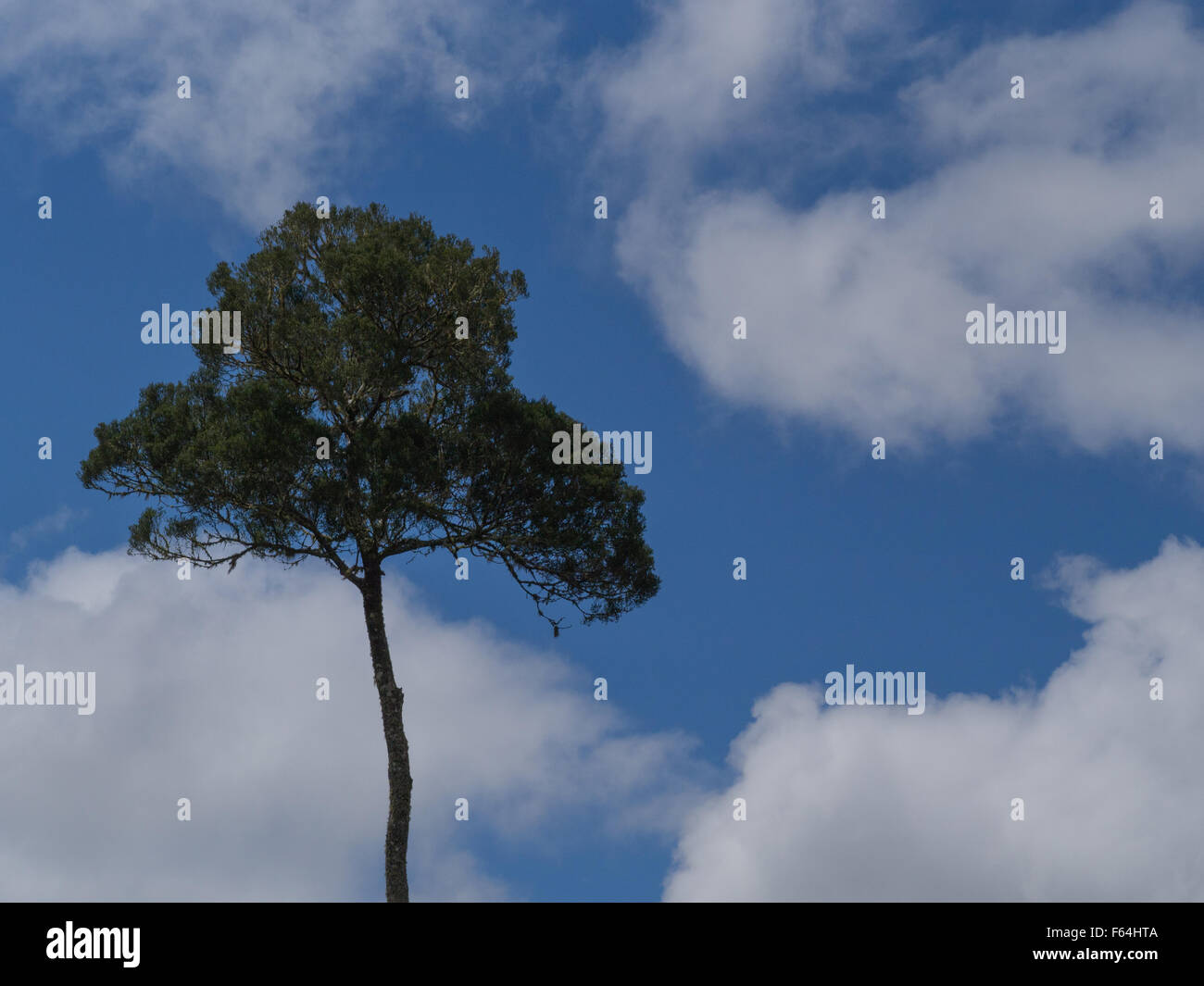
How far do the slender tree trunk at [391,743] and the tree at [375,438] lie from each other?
3cm

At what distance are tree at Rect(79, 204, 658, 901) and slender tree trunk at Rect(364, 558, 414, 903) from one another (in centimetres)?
3

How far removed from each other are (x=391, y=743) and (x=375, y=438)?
523 centimetres

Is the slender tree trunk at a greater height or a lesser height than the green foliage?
lesser

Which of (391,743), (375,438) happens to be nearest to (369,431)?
(375,438)

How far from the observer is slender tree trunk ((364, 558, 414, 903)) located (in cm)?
1694

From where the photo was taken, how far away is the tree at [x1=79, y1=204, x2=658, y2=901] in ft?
57.6

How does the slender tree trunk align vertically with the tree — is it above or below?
below

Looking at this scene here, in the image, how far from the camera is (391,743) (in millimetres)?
17375

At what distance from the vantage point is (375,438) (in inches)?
696

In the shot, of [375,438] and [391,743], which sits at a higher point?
[375,438]

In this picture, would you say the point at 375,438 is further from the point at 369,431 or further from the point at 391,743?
the point at 391,743
